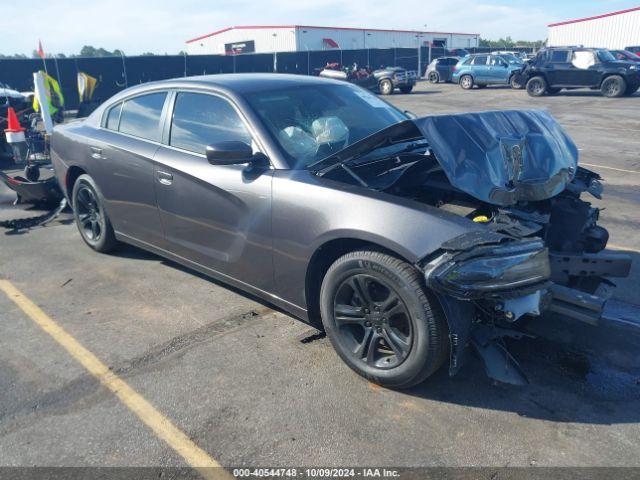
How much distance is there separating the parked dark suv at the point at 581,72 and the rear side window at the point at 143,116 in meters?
21.3

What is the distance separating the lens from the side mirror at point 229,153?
3.46m

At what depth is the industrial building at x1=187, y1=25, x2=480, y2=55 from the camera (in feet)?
169

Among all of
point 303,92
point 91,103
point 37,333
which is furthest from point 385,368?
point 91,103

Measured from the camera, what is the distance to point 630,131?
512 inches

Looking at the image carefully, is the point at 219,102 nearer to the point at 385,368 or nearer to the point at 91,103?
the point at 385,368

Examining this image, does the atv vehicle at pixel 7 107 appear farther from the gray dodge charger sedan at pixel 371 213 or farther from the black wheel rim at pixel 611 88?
the black wheel rim at pixel 611 88

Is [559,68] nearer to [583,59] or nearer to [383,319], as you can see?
[583,59]

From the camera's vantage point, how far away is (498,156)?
3404 mm

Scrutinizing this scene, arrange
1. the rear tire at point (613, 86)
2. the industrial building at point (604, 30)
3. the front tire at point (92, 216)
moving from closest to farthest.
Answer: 1. the front tire at point (92, 216)
2. the rear tire at point (613, 86)
3. the industrial building at point (604, 30)

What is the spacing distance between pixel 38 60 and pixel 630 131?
2168 centimetres

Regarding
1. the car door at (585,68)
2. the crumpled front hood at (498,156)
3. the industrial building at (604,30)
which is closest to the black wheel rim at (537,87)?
the car door at (585,68)

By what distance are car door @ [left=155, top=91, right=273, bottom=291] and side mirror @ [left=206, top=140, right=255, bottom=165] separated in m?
0.15

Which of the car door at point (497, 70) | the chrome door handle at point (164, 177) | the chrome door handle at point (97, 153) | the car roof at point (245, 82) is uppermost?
the car door at point (497, 70)

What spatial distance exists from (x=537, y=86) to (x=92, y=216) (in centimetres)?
2142
